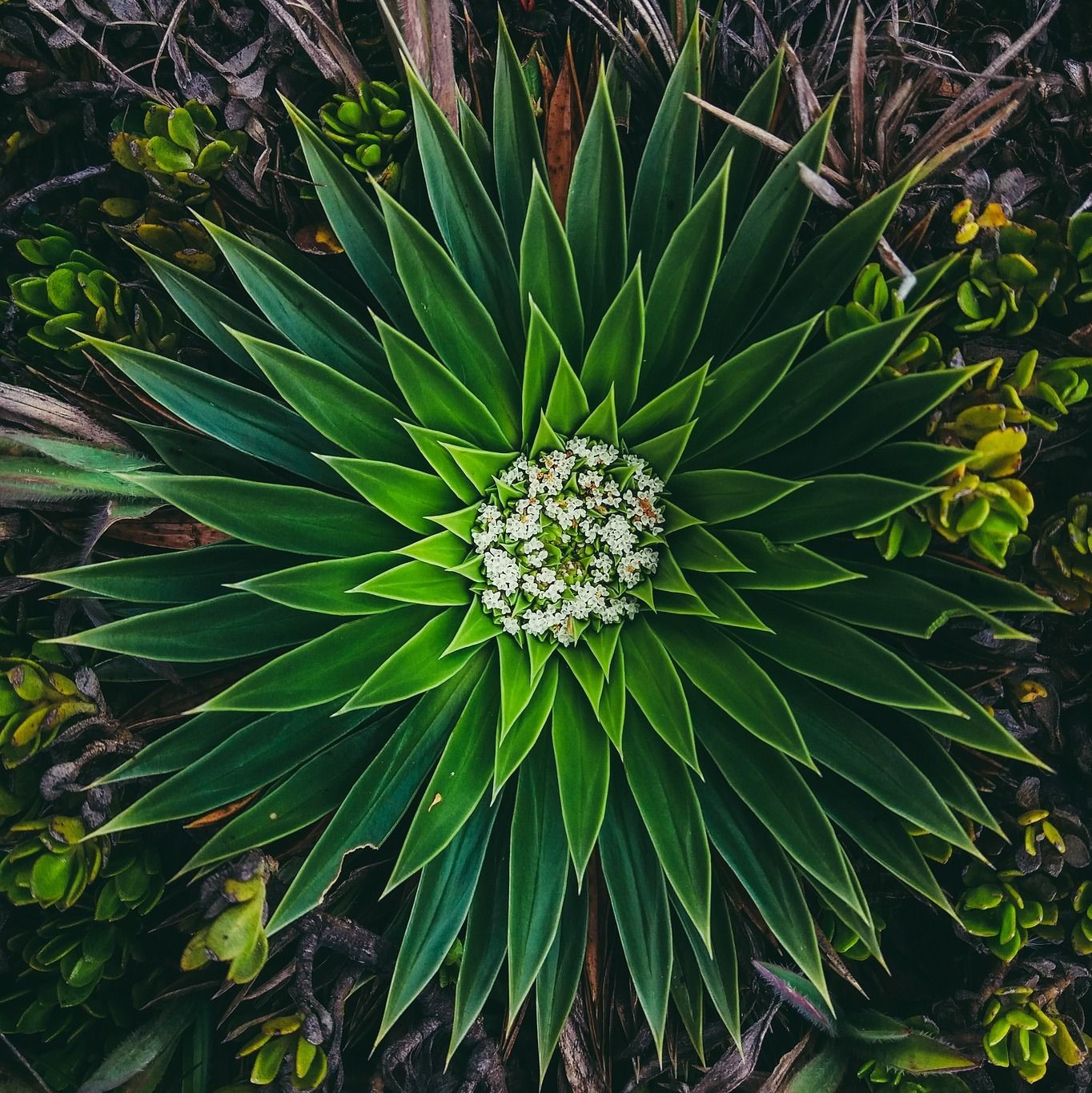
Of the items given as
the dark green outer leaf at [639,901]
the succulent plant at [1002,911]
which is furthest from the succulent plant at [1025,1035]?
the dark green outer leaf at [639,901]

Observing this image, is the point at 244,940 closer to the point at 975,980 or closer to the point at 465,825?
the point at 465,825

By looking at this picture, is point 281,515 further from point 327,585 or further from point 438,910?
point 438,910

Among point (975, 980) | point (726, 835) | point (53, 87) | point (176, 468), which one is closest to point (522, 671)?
point (726, 835)

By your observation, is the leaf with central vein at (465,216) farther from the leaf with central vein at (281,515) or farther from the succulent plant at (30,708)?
the succulent plant at (30,708)

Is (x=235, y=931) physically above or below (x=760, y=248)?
below

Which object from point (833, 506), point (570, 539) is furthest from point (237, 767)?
point (833, 506)

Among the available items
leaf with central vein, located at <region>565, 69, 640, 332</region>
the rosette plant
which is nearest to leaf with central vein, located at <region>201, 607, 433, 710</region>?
the rosette plant
